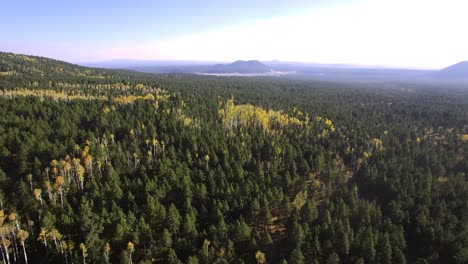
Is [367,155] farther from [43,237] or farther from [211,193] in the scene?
[43,237]

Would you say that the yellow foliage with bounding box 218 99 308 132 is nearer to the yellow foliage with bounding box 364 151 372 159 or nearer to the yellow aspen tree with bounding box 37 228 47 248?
the yellow foliage with bounding box 364 151 372 159

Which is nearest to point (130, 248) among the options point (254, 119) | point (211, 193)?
point (211, 193)

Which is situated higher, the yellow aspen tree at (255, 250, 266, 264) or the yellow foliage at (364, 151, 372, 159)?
the yellow foliage at (364, 151, 372, 159)

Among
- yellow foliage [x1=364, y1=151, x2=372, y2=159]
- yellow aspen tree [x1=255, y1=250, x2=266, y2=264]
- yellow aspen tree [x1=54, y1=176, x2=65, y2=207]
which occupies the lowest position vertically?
yellow aspen tree [x1=255, y1=250, x2=266, y2=264]

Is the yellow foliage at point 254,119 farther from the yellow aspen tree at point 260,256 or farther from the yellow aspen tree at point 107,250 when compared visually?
the yellow aspen tree at point 107,250

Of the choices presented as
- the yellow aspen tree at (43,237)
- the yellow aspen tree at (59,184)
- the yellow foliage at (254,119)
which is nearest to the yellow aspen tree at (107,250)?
the yellow aspen tree at (43,237)

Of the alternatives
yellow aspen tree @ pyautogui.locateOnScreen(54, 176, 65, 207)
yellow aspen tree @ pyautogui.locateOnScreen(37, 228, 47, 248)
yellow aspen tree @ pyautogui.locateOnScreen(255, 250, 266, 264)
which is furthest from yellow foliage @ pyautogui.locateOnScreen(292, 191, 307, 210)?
yellow aspen tree @ pyautogui.locateOnScreen(54, 176, 65, 207)

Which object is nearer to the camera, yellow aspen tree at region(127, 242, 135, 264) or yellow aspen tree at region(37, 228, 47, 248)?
yellow aspen tree at region(127, 242, 135, 264)

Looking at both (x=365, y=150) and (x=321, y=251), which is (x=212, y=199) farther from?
(x=365, y=150)

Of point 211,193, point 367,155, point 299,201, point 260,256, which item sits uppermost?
point 367,155
